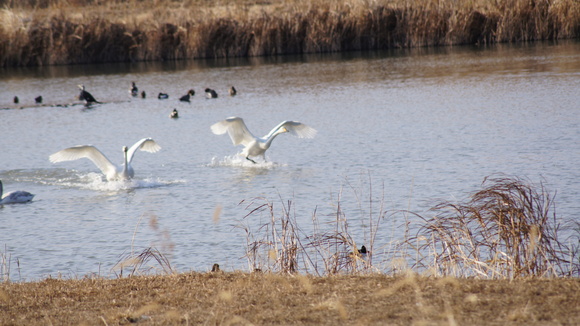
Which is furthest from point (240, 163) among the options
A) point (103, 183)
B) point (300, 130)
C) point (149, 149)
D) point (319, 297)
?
point (319, 297)

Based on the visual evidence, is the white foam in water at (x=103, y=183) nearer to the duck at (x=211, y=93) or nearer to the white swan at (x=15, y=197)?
the white swan at (x=15, y=197)

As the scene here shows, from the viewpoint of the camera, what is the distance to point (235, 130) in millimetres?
14844

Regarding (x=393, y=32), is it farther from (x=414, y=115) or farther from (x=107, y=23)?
(x=414, y=115)

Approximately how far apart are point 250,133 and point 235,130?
1.55 feet

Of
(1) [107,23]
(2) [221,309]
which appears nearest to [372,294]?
(2) [221,309]

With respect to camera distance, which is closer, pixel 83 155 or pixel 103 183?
pixel 83 155

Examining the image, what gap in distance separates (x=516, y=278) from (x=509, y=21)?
28.6 metres

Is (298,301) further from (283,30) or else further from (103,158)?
(283,30)

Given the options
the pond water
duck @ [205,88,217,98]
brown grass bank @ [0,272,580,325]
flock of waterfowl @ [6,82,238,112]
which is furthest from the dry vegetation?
duck @ [205,88,217,98]

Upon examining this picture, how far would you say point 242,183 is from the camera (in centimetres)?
1296

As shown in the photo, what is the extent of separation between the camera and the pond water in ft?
31.2

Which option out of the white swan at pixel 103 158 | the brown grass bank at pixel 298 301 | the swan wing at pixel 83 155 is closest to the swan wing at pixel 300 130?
the white swan at pixel 103 158

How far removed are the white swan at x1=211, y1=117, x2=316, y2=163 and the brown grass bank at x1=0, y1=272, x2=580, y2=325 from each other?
8.19 meters

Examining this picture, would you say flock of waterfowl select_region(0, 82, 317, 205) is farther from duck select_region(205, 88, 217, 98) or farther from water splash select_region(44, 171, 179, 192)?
duck select_region(205, 88, 217, 98)
